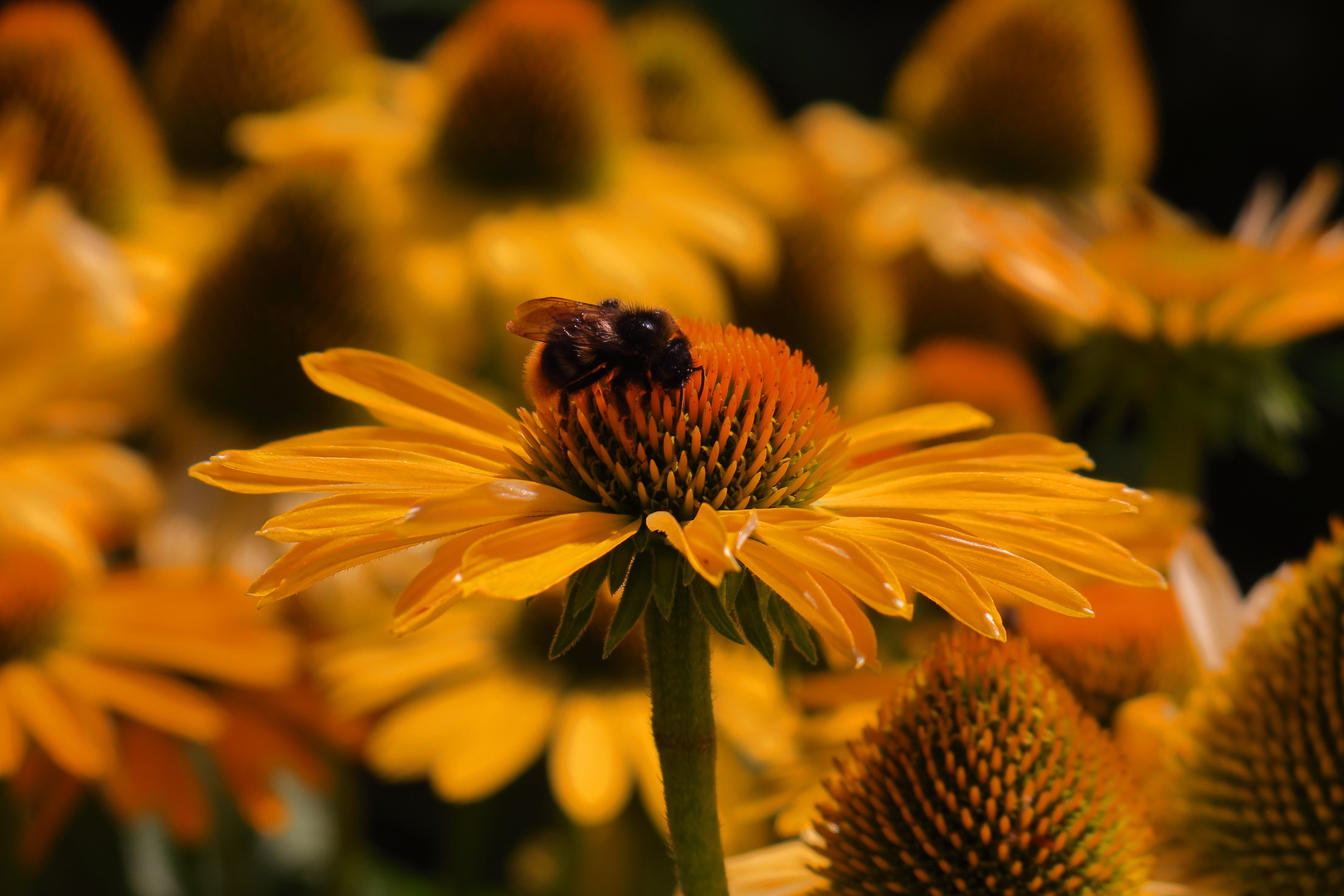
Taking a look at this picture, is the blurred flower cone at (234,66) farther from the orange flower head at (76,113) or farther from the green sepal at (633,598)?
the green sepal at (633,598)

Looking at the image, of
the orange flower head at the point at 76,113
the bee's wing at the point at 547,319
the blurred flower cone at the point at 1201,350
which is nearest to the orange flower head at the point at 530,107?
the orange flower head at the point at 76,113

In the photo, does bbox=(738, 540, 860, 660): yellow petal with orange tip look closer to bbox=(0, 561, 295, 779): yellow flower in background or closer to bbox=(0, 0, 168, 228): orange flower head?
bbox=(0, 561, 295, 779): yellow flower in background

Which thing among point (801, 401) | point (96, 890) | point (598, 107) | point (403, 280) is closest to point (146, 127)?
point (403, 280)

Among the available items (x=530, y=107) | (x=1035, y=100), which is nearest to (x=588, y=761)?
(x=530, y=107)

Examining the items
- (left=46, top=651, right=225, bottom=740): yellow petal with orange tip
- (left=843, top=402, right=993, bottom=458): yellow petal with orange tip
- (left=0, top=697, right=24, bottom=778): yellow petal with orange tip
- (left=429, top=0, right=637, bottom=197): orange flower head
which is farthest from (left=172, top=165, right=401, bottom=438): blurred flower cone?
(left=843, top=402, right=993, bottom=458): yellow petal with orange tip

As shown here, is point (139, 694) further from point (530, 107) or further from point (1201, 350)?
point (1201, 350)

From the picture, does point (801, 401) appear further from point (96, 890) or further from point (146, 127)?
point (146, 127)
